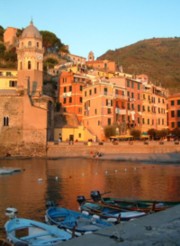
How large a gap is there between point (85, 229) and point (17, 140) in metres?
58.6

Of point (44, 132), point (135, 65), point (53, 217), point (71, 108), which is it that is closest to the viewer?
point (53, 217)

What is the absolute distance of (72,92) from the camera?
3039 inches

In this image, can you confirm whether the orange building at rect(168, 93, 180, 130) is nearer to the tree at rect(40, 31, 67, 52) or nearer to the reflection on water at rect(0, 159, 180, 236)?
the reflection on water at rect(0, 159, 180, 236)

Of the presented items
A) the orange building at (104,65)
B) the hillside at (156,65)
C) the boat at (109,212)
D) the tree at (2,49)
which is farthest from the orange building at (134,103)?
the boat at (109,212)

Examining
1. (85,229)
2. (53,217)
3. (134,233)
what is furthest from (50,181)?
(134,233)

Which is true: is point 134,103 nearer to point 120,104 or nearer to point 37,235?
point 120,104

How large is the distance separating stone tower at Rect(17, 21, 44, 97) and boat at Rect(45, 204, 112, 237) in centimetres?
5963

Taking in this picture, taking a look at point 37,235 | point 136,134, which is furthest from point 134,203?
point 136,134

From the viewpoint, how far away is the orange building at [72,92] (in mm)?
76938

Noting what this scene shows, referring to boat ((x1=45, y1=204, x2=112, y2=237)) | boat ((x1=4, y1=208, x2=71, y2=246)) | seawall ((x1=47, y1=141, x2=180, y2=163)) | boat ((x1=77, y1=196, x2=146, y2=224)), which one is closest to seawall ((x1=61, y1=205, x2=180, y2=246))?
boat ((x1=4, y1=208, x2=71, y2=246))

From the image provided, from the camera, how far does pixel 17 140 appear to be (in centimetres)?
6844

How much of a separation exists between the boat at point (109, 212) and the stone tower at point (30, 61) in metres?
58.7

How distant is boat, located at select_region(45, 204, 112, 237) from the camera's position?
11.7 metres

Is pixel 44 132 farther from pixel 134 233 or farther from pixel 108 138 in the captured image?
pixel 134 233
